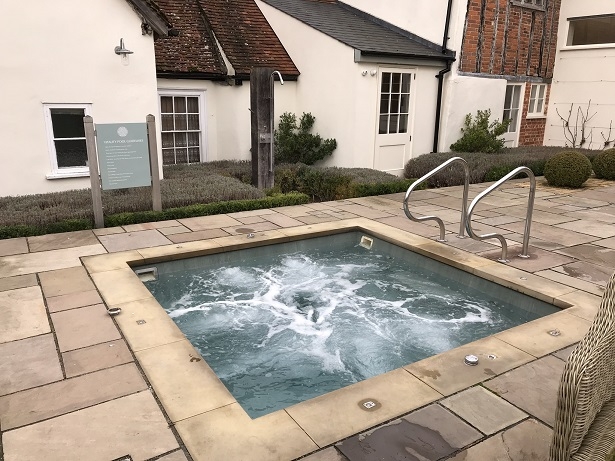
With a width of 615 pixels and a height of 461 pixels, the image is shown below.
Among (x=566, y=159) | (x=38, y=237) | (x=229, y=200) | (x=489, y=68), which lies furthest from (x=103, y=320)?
(x=489, y=68)

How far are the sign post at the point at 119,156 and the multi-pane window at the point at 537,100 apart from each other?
12079mm

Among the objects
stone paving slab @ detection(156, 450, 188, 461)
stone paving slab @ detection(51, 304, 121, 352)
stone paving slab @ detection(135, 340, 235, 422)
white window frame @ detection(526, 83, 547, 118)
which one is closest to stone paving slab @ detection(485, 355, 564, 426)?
stone paving slab @ detection(135, 340, 235, 422)

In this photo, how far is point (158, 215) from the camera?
24.6 feet

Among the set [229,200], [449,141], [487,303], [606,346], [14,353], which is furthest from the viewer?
[449,141]

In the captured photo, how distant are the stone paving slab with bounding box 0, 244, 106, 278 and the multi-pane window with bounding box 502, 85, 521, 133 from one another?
12.4 meters

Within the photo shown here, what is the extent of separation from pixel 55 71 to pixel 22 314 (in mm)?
5292

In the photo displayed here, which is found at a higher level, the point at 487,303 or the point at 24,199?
the point at 24,199

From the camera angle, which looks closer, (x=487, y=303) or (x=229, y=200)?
(x=487, y=303)

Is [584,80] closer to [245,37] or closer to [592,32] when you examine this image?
[592,32]

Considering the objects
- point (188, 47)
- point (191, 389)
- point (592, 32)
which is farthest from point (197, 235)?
point (592, 32)

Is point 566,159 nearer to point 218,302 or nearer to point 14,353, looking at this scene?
point 218,302

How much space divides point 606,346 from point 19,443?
9.99ft

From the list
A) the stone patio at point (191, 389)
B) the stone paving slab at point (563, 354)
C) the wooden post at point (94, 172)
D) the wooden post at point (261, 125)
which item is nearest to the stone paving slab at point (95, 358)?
the stone patio at point (191, 389)

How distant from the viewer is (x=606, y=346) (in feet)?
6.55
